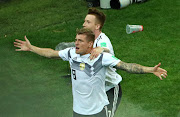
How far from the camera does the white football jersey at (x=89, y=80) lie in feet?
17.5

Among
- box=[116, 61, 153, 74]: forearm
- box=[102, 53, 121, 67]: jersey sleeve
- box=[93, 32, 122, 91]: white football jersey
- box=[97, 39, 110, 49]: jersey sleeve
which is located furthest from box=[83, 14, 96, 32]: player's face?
box=[116, 61, 153, 74]: forearm

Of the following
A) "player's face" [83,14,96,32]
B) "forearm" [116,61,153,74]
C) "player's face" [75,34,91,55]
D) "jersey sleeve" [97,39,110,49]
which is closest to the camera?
"forearm" [116,61,153,74]

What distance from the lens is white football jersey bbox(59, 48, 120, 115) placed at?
5.33 metres

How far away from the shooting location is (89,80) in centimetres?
537

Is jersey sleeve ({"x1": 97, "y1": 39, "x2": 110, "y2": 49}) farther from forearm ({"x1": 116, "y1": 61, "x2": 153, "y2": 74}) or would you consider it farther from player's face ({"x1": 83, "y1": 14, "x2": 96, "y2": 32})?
forearm ({"x1": 116, "y1": 61, "x2": 153, "y2": 74})

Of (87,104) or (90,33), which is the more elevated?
(90,33)

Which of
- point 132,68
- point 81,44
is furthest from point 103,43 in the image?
point 132,68

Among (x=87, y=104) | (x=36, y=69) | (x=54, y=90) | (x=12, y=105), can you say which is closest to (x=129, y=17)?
(x=36, y=69)

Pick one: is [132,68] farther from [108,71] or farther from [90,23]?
[90,23]

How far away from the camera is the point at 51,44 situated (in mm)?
12133

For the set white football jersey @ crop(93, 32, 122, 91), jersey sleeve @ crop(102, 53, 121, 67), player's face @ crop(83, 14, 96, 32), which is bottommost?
white football jersey @ crop(93, 32, 122, 91)

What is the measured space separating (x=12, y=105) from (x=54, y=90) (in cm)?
120

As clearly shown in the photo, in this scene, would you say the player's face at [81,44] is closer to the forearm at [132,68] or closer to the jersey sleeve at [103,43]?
the forearm at [132,68]

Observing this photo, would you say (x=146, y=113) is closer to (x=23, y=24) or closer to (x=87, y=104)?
(x=87, y=104)
